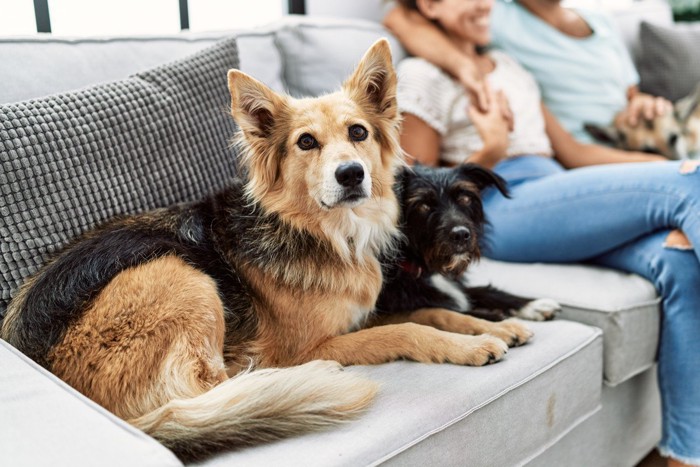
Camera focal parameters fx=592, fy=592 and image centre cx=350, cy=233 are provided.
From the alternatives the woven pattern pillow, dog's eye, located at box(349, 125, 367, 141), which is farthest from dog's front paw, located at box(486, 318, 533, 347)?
Result: the woven pattern pillow

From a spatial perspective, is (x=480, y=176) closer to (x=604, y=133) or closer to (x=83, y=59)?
(x=83, y=59)

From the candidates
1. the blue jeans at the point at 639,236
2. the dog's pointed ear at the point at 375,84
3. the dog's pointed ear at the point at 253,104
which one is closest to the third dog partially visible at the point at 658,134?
the blue jeans at the point at 639,236

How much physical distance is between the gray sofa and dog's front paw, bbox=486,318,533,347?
0.09 ft

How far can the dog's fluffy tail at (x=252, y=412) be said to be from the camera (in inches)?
41.5

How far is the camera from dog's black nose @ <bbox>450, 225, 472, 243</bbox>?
1.62 meters

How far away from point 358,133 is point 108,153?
634 mm

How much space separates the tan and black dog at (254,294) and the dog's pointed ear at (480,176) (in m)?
0.24

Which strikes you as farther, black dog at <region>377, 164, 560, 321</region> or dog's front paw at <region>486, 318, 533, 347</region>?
black dog at <region>377, 164, 560, 321</region>

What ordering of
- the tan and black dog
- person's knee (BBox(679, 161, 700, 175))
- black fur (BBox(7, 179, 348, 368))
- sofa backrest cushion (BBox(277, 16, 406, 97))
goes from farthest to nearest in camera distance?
sofa backrest cushion (BBox(277, 16, 406, 97)) → person's knee (BBox(679, 161, 700, 175)) → black fur (BBox(7, 179, 348, 368)) → the tan and black dog

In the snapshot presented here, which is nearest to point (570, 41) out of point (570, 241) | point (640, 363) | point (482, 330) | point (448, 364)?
point (570, 241)

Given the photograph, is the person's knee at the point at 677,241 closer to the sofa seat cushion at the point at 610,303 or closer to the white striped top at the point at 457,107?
the sofa seat cushion at the point at 610,303

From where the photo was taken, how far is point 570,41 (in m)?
2.85

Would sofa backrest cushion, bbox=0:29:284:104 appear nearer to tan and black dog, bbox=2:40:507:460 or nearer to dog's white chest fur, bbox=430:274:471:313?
tan and black dog, bbox=2:40:507:460

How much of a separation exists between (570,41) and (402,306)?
1.85 metres
